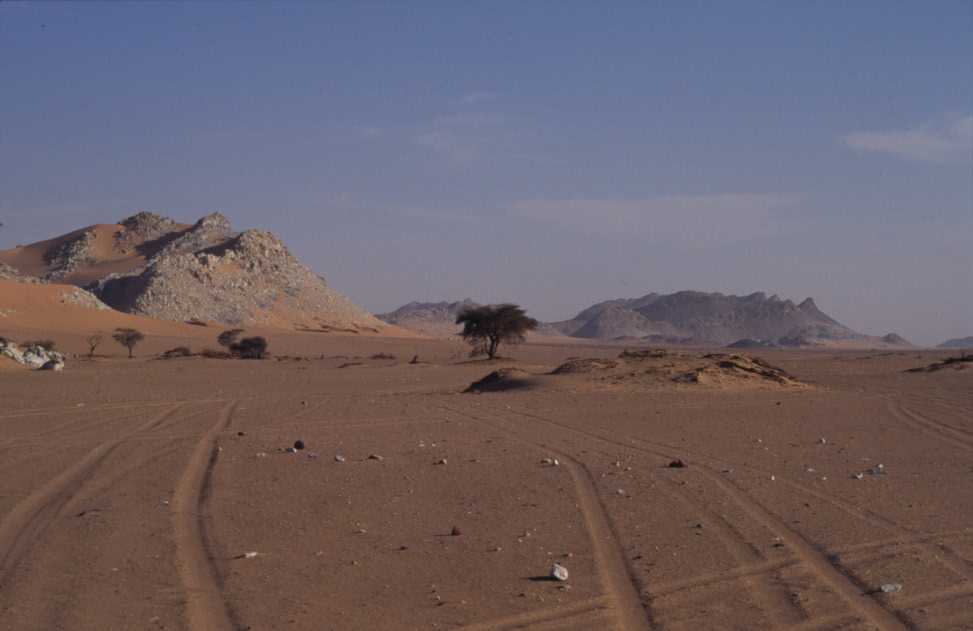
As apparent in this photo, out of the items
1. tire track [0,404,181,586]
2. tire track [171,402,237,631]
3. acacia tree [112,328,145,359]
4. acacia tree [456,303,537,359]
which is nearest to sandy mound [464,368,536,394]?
tire track [171,402,237,631]

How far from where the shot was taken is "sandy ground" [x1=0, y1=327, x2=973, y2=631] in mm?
7383

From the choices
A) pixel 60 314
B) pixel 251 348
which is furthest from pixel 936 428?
pixel 60 314

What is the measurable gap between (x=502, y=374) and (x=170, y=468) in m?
19.1

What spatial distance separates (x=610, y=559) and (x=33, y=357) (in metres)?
42.8

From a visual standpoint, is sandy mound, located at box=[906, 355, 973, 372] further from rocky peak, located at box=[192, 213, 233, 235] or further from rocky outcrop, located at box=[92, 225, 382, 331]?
rocky peak, located at box=[192, 213, 233, 235]

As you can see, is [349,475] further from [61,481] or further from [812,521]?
[812,521]

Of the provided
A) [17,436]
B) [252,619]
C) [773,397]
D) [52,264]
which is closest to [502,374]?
[773,397]

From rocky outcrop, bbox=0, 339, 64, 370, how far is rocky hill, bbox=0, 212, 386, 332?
167ft

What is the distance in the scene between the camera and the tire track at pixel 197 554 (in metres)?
7.18

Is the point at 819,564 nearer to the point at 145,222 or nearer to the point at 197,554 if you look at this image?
the point at 197,554

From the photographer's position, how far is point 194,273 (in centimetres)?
10794

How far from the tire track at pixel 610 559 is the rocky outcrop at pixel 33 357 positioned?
36.7 meters

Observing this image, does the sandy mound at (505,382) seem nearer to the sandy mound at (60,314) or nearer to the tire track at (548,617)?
the tire track at (548,617)

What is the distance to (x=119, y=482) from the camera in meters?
12.8
